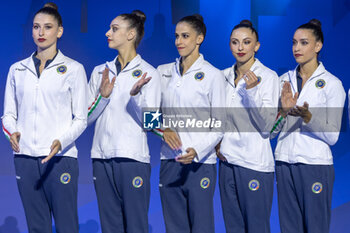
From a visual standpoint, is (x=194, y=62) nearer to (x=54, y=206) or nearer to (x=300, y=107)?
(x=300, y=107)

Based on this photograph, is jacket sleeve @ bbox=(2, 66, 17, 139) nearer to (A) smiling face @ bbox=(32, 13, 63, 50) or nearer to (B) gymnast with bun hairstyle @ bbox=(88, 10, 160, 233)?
(A) smiling face @ bbox=(32, 13, 63, 50)

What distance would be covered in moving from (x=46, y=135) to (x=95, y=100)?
0.45m

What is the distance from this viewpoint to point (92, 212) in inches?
224

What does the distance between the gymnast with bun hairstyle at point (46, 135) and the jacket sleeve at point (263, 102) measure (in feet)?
3.71

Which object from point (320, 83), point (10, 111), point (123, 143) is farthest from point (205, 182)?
point (10, 111)

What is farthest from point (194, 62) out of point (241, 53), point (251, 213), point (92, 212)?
point (92, 212)

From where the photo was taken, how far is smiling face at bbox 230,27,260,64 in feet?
14.7

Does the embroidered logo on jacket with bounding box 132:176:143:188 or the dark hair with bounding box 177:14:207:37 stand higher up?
the dark hair with bounding box 177:14:207:37

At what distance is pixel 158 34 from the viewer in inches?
224

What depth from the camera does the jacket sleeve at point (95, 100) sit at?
432 cm

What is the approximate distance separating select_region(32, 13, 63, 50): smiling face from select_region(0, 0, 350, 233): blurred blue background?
1384 millimetres

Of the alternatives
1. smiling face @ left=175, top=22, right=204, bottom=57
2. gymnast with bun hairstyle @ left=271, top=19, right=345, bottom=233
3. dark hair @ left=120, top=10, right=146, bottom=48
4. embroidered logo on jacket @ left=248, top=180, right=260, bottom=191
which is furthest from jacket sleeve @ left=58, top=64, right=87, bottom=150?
gymnast with bun hairstyle @ left=271, top=19, right=345, bottom=233

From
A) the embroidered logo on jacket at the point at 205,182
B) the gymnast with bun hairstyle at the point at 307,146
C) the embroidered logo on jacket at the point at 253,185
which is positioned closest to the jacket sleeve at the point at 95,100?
the embroidered logo on jacket at the point at 205,182

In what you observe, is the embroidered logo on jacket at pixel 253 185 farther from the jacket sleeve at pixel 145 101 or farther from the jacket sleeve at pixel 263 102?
the jacket sleeve at pixel 145 101
